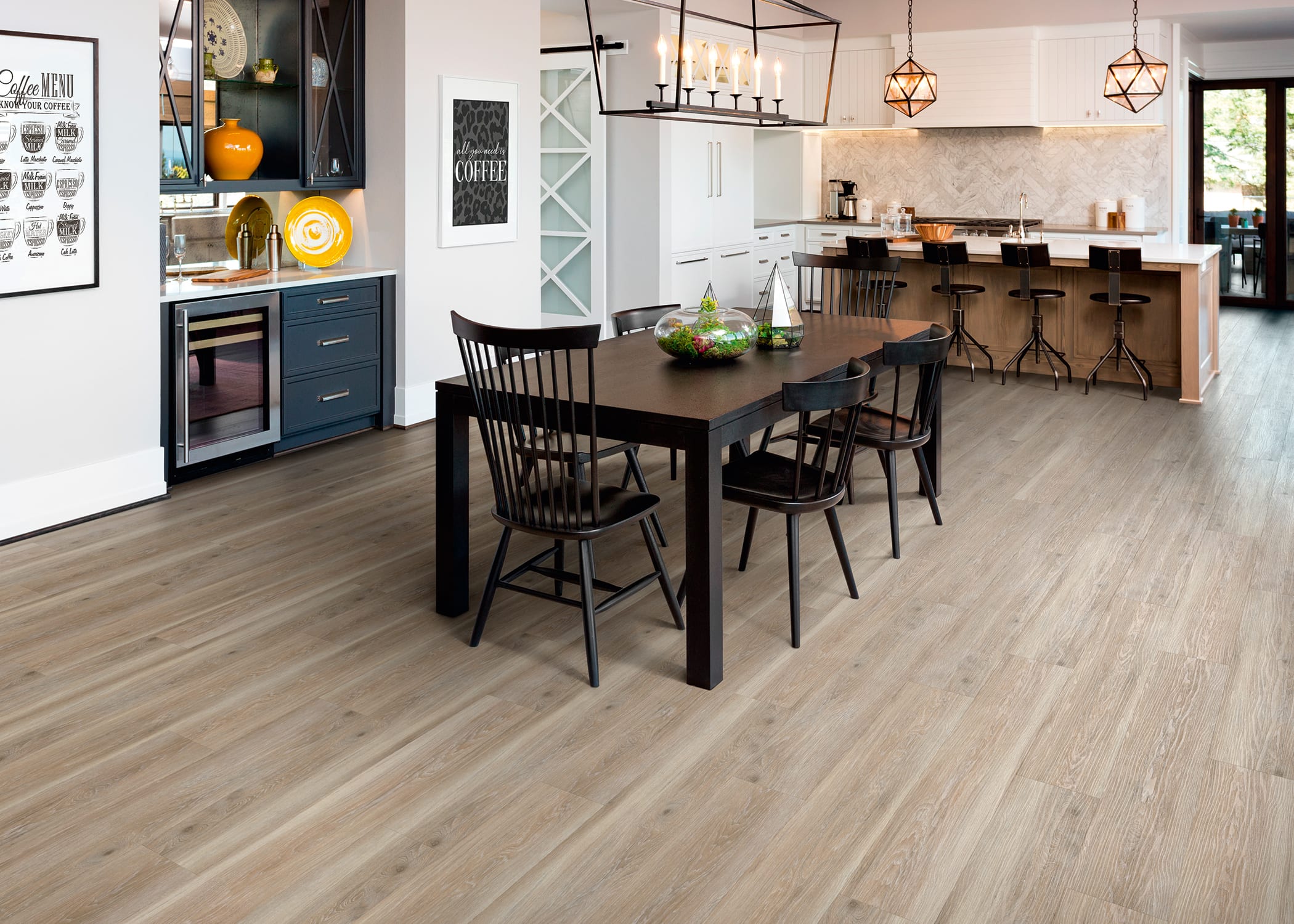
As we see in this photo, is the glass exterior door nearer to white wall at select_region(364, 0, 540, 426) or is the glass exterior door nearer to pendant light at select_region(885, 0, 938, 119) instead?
white wall at select_region(364, 0, 540, 426)

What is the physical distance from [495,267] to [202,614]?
3.51 meters

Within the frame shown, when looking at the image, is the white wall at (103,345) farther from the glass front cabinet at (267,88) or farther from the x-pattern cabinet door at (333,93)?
the x-pattern cabinet door at (333,93)

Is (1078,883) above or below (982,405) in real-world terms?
below

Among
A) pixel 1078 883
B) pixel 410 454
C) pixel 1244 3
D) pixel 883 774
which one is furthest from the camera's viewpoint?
pixel 1244 3

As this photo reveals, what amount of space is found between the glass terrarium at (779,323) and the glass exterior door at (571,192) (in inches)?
162

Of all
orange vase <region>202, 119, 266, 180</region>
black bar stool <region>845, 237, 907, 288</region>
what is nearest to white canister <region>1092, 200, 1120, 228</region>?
black bar stool <region>845, 237, 907, 288</region>

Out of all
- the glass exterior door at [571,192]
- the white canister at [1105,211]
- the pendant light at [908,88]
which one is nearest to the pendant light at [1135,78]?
the white canister at [1105,211]

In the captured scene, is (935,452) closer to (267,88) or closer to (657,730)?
(657,730)

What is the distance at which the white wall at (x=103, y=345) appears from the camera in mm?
4387

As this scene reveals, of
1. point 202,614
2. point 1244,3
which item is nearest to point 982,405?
point 1244,3

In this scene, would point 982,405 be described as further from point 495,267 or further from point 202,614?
point 202,614

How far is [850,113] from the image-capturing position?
402 inches

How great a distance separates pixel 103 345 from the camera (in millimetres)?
Result: 4664

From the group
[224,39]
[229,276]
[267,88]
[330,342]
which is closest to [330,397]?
[330,342]
